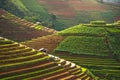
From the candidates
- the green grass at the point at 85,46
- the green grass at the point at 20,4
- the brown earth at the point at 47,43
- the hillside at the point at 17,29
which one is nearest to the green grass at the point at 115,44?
the green grass at the point at 85,46

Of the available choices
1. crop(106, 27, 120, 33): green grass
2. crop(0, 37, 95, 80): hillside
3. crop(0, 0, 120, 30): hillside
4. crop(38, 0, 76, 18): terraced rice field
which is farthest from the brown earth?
crop(38, 0, 76, 18): terraced rice field

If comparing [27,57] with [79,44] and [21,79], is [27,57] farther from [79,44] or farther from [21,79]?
[79,44]

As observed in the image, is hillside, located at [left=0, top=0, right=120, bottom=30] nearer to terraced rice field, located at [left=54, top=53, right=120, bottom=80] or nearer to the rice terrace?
the rice terrace

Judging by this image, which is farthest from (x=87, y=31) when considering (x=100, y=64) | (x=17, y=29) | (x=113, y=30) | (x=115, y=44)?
(x=17, y=29)

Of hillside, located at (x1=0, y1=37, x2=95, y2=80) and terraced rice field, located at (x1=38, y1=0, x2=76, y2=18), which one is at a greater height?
terraced rice field, located at (x1=38, y1=0, x2=76, y2=18)

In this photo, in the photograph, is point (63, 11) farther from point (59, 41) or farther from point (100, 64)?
point (100, 64)
